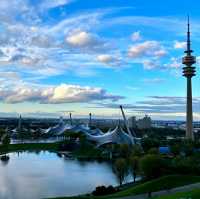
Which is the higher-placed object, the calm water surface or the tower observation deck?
the tower observation deck

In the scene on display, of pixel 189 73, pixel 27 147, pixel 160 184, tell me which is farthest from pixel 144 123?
pixel 160 184

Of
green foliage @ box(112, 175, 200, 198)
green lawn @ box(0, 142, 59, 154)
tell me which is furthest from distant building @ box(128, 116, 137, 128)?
green foliage @ box(112, 175, 200, 198)

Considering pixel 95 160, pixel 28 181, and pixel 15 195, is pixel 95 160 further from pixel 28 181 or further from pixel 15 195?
pixel 15 195

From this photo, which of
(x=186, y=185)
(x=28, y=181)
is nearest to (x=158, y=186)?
(x=186, y=185)

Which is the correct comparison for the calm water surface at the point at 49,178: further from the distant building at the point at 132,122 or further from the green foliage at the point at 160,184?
the distant building at the point at 132,122

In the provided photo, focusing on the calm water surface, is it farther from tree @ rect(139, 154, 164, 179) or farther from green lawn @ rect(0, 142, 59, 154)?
green lawn @ rect(0, 142, 59, 154)

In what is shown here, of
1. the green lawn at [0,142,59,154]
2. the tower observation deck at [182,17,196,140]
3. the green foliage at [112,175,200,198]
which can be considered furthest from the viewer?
the tower observation deck at [182,17,196,140]

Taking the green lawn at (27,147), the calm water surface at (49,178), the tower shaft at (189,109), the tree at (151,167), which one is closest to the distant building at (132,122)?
the tower shaft at (189,109)

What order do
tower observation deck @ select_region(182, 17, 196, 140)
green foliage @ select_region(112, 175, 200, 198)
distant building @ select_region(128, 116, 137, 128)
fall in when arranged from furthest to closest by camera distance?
distant building @ select_region(128, 116, 137, 128) → tower observation deck @ select_region(182, 17, 196, 140) → green foliage @ select_region(112, 175, 200, 198)

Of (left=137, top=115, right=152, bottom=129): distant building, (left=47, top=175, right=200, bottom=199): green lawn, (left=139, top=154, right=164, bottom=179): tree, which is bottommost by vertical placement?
(left=47, top=175, right=200, bottom=199): green lawn
